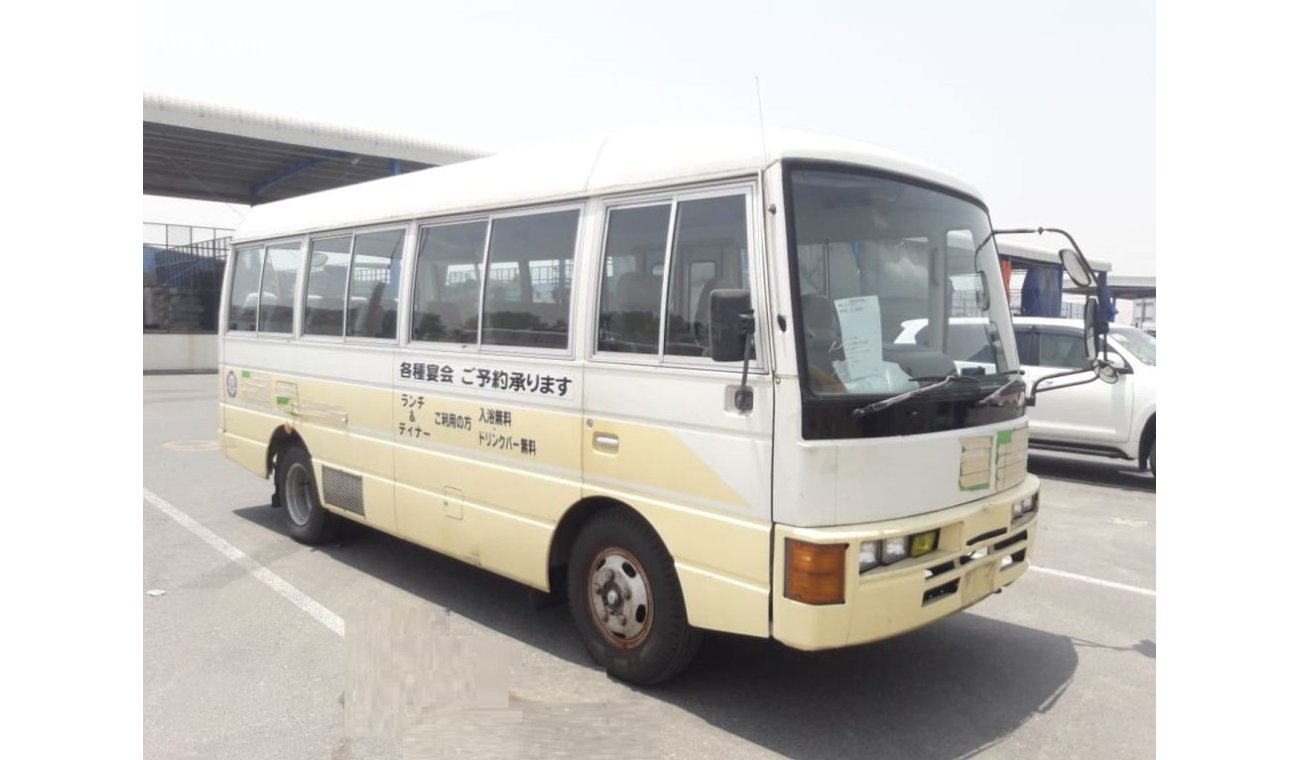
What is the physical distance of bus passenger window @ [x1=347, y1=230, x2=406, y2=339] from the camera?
243 inches

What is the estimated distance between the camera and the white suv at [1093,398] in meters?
10.3

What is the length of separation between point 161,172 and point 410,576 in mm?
22399

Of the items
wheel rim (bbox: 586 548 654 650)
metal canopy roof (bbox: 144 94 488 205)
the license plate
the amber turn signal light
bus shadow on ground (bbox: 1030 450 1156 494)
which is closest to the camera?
the amber turn signal light

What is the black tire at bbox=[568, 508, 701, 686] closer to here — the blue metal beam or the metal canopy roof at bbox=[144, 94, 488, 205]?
the metal canopy roof at bbox=[144, 94, 488, 205]

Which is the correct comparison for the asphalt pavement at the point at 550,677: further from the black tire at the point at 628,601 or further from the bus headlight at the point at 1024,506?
the bus headlight at the point at 1024,506

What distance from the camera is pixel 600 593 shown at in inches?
185

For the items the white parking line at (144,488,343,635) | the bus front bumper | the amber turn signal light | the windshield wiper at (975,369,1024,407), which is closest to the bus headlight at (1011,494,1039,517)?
the bus front bumper

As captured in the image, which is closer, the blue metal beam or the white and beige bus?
the white and beige bus

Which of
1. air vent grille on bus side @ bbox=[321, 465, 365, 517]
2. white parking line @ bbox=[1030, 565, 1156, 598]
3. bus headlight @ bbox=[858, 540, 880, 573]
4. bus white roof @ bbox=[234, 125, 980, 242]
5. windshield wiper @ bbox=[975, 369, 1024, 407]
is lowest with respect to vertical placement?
white parking line @ bbox=[1030, 565, 1156, 598]

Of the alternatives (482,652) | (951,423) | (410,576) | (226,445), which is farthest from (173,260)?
(951,423)

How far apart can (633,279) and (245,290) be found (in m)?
5.15

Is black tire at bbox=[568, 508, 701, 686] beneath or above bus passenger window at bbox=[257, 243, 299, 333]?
beneath

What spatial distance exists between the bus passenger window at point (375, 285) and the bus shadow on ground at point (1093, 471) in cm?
831

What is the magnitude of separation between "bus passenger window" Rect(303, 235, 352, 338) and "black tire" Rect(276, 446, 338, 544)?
3.60 ft
